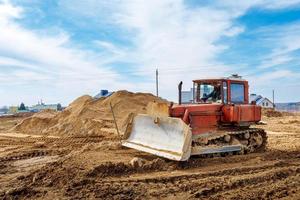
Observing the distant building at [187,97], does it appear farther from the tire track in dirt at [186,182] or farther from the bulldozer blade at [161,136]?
the tire track in dirt at [186,182]

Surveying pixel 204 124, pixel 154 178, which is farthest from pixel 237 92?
pixel 154 178

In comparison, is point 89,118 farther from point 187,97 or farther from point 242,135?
point 242,135

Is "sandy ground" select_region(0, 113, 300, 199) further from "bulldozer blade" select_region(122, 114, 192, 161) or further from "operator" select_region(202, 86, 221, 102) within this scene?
"operator" select_region(202, 86, 221, 102)

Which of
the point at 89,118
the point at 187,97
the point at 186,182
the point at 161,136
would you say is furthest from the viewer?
the point at 89,118

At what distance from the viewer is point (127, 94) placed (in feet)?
88.6

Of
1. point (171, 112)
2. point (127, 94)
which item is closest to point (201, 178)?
point (171, 112)

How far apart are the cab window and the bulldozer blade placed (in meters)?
2.56

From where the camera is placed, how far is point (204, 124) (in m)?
11.3

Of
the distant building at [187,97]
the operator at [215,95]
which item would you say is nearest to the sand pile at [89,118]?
the distant building at [187,97]

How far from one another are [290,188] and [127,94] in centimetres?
2003

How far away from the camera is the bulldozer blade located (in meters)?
9.73

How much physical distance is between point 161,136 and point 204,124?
1.40 meters

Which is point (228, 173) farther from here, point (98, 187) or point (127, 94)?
point (127, 94)

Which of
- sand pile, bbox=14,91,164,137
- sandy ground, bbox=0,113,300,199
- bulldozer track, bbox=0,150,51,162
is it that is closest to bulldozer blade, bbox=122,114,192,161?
sandy ground, bbox=0,113,300,199
